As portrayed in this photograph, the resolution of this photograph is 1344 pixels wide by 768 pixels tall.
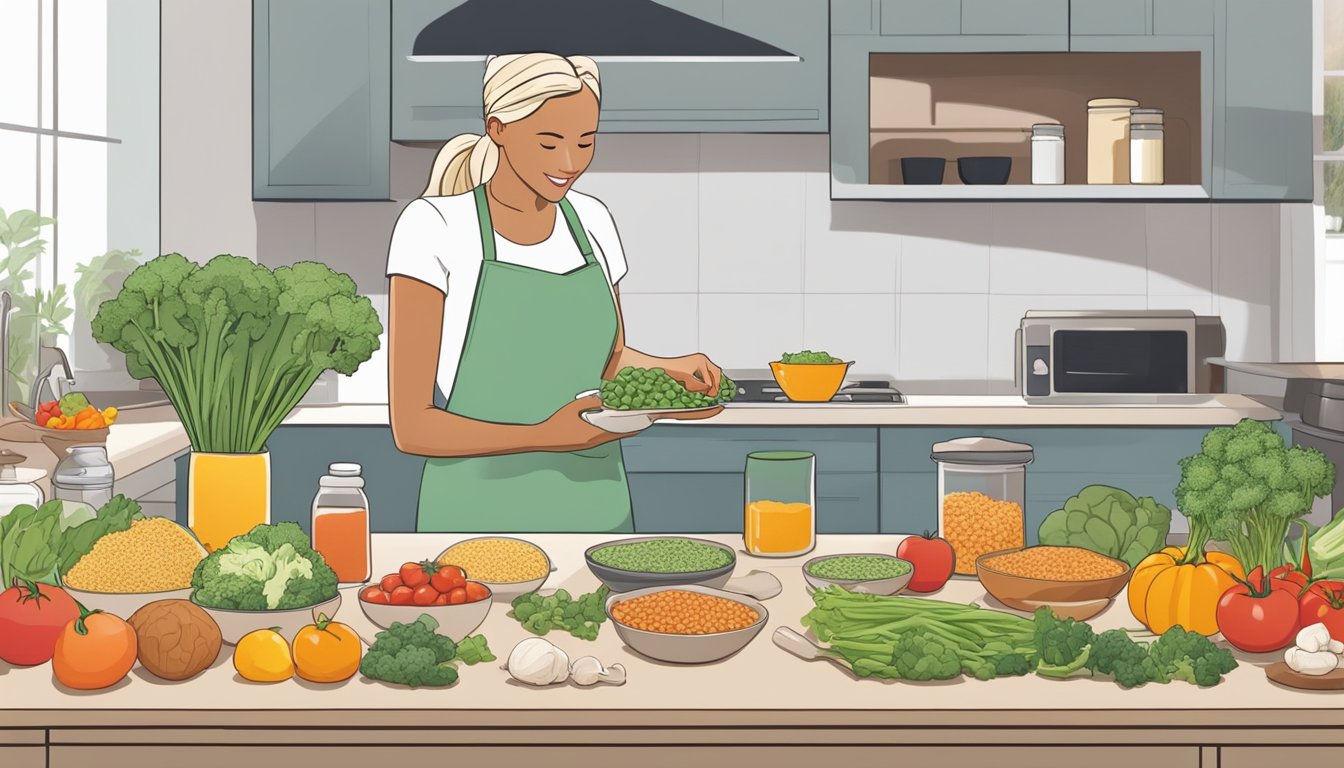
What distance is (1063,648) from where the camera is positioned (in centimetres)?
135

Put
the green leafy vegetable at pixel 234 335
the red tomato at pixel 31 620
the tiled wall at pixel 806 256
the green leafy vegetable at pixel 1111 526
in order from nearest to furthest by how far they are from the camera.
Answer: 1. the red tomato at pixel 31 620
2. the green leafy vegetable at pixel 234 335
3. the green leafy vegetable at pixel 1111 526
4. the tiled wall at pixel 806 256

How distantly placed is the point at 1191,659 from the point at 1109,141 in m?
2.91

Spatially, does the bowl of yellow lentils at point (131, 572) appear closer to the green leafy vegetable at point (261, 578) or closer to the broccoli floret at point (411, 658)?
the green leafy vegetable at point (261, 578)

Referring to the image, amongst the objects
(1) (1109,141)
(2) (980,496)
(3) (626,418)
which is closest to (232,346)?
(3) (626,418)

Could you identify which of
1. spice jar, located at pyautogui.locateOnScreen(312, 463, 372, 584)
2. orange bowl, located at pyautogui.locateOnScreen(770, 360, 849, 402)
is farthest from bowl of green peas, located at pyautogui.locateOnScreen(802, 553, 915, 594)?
orange bowl, located at pyautogui.locateOnScreen(770, 360, 849, 402)

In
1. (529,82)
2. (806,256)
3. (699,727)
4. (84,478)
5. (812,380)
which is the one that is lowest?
(699,727)

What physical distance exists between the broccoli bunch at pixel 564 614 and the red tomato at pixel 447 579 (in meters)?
0.10

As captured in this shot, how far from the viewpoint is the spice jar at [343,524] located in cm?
170

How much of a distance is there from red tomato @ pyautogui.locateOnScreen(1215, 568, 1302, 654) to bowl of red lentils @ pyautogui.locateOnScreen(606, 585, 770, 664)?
52 cm

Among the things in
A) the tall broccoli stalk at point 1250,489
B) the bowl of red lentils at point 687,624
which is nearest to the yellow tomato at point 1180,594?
the tall broccoli stalk at point 1250,489

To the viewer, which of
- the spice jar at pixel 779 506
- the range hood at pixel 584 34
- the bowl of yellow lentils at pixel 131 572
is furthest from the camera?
the range hood at pixel 584 34

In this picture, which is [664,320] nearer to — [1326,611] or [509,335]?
[509,335]

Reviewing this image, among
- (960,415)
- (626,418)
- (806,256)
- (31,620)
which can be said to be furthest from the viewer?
(806,256)

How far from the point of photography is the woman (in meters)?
2.24
